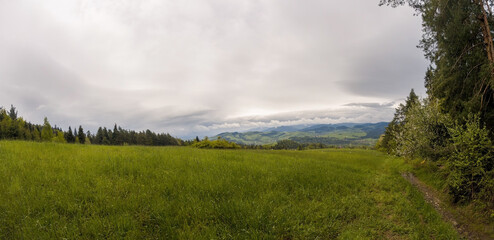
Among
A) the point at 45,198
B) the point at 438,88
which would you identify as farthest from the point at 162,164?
the point at 438,88

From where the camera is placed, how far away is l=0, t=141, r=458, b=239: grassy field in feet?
17.1

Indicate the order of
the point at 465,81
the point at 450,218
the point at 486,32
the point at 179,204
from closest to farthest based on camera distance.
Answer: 1. the point at 179,204
2. the point at 450,218
3. the point at 486,32
4. the point at 465,81

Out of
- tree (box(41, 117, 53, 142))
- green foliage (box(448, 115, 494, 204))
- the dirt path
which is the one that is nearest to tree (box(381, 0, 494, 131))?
green foliage (box(448, 115, 494, 204))

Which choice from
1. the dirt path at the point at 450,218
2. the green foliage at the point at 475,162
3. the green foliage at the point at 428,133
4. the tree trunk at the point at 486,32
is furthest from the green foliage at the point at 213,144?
the tree trunk at the point at 486,32

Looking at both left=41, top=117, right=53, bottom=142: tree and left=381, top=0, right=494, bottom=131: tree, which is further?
left=41, top=117, right=53, bottom=142: tree

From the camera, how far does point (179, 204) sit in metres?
6.44

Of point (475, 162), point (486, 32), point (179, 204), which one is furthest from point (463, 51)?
point (179, 204)

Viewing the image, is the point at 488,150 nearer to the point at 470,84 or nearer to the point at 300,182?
the point at 470,84

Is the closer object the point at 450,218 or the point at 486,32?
the point at 450,218

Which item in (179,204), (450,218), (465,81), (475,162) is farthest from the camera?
(465,81)

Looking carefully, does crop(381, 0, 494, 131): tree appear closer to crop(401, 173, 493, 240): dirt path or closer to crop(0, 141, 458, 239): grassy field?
crop(401, 173, 493, 240): dirt path

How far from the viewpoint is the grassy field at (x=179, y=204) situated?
522cm

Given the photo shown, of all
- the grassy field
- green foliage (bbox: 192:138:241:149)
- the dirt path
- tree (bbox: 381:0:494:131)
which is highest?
tree (bbox: 381:0:494:131)

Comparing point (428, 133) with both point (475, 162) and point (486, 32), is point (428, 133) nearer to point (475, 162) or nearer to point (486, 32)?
point (475, 162)
